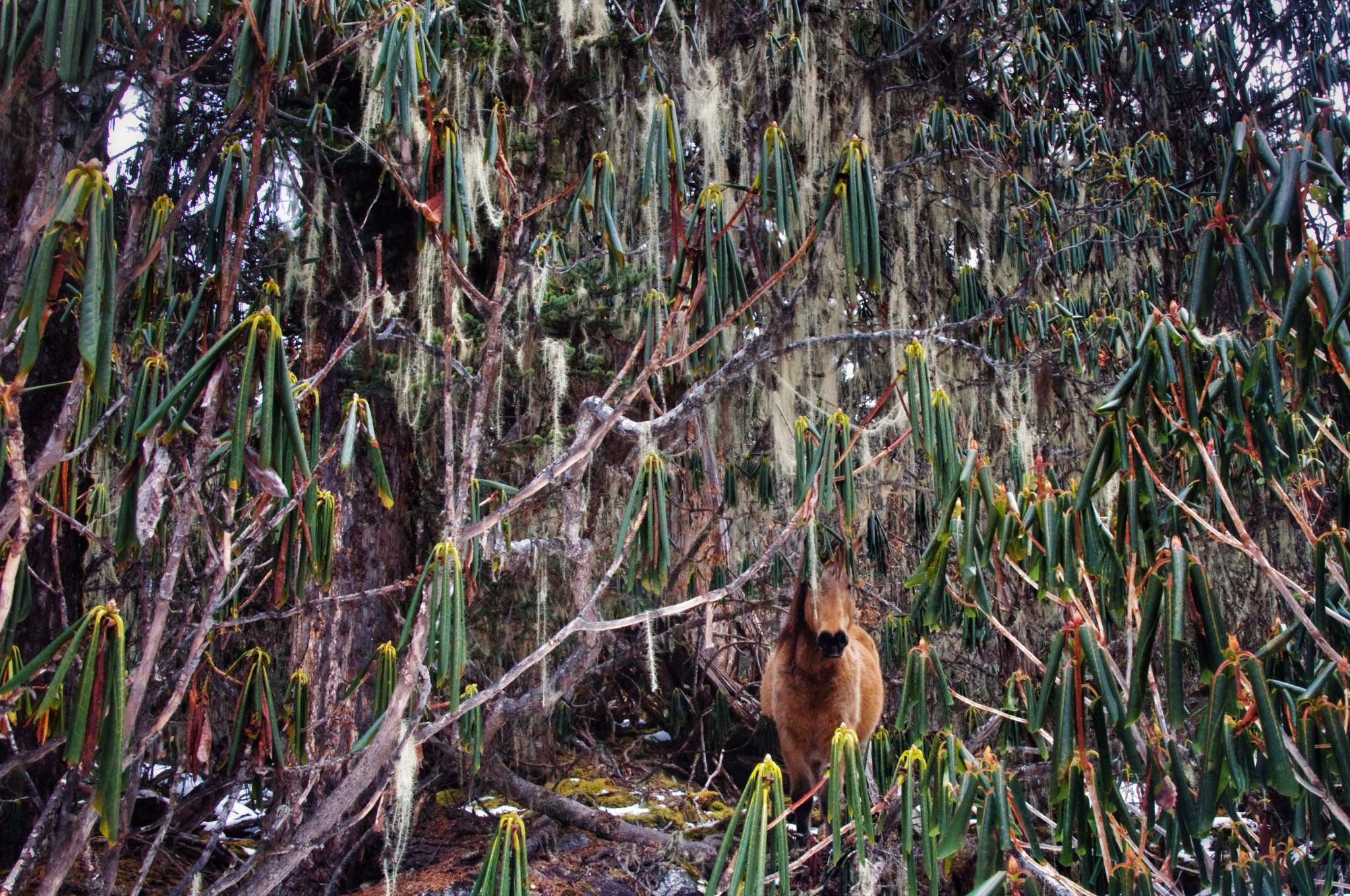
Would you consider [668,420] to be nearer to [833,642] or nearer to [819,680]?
[833,642]

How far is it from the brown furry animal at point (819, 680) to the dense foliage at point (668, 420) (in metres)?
0.19

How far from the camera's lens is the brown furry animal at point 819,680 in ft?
10.5

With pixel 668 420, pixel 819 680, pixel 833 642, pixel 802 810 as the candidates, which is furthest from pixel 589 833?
pixel 668 420

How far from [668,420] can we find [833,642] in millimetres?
961

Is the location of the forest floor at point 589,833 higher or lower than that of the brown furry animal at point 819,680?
lower

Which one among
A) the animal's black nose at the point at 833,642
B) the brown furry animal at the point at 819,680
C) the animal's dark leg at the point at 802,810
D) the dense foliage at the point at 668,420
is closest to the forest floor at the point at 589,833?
the dense foliage at the point at 668,420

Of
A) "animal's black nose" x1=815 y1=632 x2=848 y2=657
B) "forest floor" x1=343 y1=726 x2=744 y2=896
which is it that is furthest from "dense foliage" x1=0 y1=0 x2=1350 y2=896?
"animal's black nose" x1=815 y1=632 x2=848 y2=657

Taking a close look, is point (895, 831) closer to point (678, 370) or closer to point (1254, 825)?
point (1254, 825)

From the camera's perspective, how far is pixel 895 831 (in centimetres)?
385

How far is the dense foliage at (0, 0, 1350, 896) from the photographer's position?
196 centimetres

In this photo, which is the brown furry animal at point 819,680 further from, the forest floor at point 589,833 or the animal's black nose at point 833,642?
the forest floor at point 589,833

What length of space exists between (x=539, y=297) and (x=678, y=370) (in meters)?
1.18

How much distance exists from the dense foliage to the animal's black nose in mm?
268

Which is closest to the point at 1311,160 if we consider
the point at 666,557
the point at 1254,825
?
the point at 666,557
